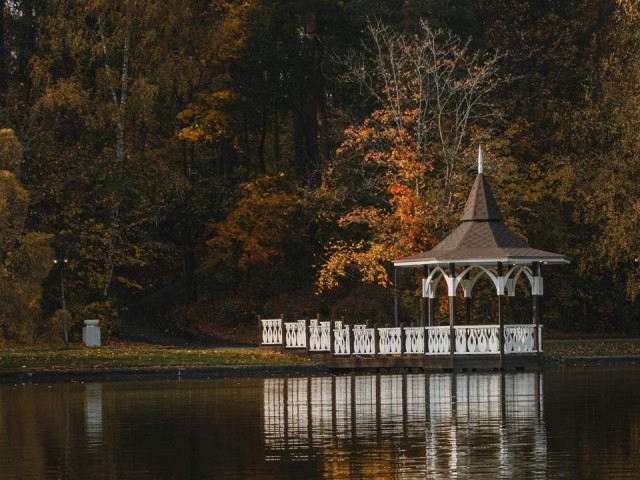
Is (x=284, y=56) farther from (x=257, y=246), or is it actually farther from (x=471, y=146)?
(x=471, y=146)

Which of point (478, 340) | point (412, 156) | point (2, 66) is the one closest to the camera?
point (478, 340)

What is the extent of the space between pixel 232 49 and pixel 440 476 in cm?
5080

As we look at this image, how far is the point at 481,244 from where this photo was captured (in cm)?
4669

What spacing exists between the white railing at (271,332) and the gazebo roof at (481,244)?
5861mm

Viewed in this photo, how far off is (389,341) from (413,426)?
22368mm

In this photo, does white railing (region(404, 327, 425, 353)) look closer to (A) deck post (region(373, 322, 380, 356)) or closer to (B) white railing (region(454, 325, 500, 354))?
(A) deck post (region(373, 322, 380, 356))

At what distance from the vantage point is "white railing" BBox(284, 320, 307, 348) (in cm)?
5062

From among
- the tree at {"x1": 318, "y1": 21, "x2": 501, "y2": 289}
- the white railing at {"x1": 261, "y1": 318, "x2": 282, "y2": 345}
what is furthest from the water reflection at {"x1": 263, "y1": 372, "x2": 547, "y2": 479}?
the tree at {"x1": 318, "y1": 21, "x2": 501, "y2": 289}

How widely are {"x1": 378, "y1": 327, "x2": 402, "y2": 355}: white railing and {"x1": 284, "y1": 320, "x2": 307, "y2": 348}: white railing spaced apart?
11.1ft

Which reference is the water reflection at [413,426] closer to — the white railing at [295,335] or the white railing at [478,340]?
the white railing at [478,340]

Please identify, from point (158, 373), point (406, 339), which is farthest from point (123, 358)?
point (406, 339)

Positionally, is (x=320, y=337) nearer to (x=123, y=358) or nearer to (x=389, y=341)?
(x=389, y=341)

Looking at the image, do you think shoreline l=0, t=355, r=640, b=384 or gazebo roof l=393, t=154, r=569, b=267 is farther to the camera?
gazebo roof l=393, t=154, r=569, b=267

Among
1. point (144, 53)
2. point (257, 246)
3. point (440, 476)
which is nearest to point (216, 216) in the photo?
point (257, 246)
